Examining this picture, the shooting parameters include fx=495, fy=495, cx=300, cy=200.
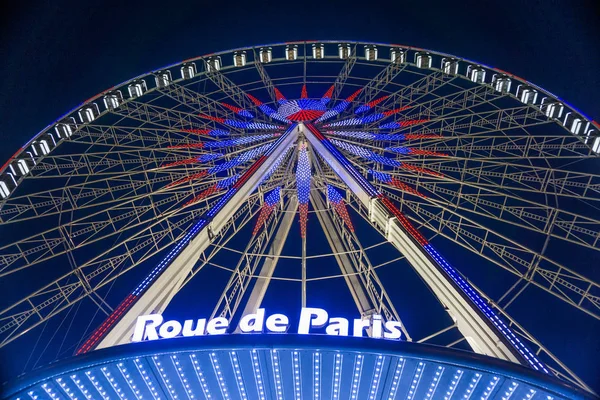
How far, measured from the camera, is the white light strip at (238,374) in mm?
7930

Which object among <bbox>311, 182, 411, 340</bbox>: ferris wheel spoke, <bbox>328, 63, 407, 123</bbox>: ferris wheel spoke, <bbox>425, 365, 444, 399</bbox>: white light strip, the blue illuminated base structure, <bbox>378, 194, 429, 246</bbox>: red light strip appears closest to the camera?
the blue illuminated base structure

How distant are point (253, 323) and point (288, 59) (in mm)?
14396

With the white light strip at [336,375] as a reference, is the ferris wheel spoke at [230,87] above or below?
above

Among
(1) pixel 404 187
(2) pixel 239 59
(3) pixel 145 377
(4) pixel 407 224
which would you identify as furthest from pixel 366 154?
(3) pixel 145 377

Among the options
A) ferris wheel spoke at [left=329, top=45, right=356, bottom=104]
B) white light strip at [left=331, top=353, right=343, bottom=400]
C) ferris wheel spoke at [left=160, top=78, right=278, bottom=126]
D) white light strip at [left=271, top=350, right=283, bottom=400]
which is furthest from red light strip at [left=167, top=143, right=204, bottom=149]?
white light strip at [left=331, top=353, right=343, bottom=400]

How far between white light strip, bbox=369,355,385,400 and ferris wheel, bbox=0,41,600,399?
4 centimetres

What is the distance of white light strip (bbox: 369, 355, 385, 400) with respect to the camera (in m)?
7.85

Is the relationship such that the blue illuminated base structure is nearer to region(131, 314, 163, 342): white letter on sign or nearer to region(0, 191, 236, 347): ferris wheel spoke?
region(131, 314, 163, 342): white letter on sign

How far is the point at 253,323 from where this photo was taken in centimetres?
886

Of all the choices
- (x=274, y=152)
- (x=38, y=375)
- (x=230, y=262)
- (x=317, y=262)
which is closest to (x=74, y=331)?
(x=230, y=262)

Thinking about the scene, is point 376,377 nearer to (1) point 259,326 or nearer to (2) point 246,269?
(1) point 259,326

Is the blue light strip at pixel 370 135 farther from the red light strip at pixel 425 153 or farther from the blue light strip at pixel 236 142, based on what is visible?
the blue light strip at pixel 236 142

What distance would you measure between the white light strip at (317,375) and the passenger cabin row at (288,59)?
10.7m

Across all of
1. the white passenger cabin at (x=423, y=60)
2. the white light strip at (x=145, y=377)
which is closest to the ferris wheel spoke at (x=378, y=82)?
the white passenger cabin at (x=423, y=60)
